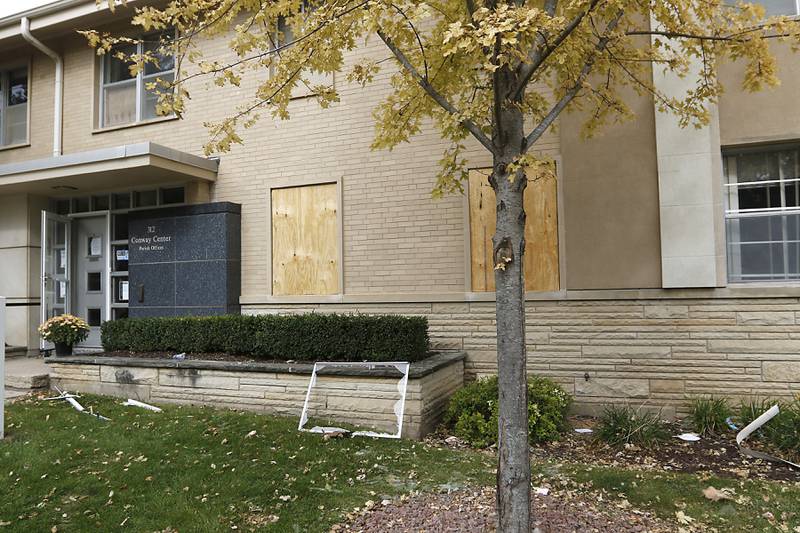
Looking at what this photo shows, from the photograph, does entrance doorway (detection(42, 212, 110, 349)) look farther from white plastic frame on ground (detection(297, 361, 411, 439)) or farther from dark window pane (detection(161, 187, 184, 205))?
white plastic frame on ground (detection(297, 361, 411, 439))

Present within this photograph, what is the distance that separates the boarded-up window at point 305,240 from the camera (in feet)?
26.9

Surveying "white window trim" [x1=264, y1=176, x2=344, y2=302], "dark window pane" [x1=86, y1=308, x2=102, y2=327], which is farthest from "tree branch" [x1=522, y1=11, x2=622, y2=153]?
"dark window pane" [x1=86, y1=308, x2=102, y2=327]

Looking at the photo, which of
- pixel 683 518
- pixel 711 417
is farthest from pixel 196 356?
pixel 711 417

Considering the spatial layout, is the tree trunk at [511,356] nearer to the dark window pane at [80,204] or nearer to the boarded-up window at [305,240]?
the boarded-up window at [305,240]

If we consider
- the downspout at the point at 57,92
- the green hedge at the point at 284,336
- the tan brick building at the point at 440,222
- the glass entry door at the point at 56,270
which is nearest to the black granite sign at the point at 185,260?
the tan brick building at the point at 440,222

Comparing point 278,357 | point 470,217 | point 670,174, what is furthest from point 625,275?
point 278,357

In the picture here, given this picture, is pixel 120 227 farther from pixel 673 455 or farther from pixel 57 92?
pixel 673 455

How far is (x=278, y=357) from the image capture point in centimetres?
676

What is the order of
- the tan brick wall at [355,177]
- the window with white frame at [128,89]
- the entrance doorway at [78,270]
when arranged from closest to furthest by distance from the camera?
1. the tan brick wall at [355,177]
2. the window with white frame at [128,89]
3. the entrance doorway at [78,270]

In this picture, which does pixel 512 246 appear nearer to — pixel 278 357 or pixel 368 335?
pixel 368 335

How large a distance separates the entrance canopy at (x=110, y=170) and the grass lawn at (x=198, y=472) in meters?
3.77

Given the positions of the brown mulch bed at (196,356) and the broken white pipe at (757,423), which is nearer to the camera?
A: the broken white pipe at (757,423)

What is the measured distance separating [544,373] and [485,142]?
4.04 meters

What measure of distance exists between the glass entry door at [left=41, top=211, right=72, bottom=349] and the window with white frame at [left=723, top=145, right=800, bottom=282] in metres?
10.9
